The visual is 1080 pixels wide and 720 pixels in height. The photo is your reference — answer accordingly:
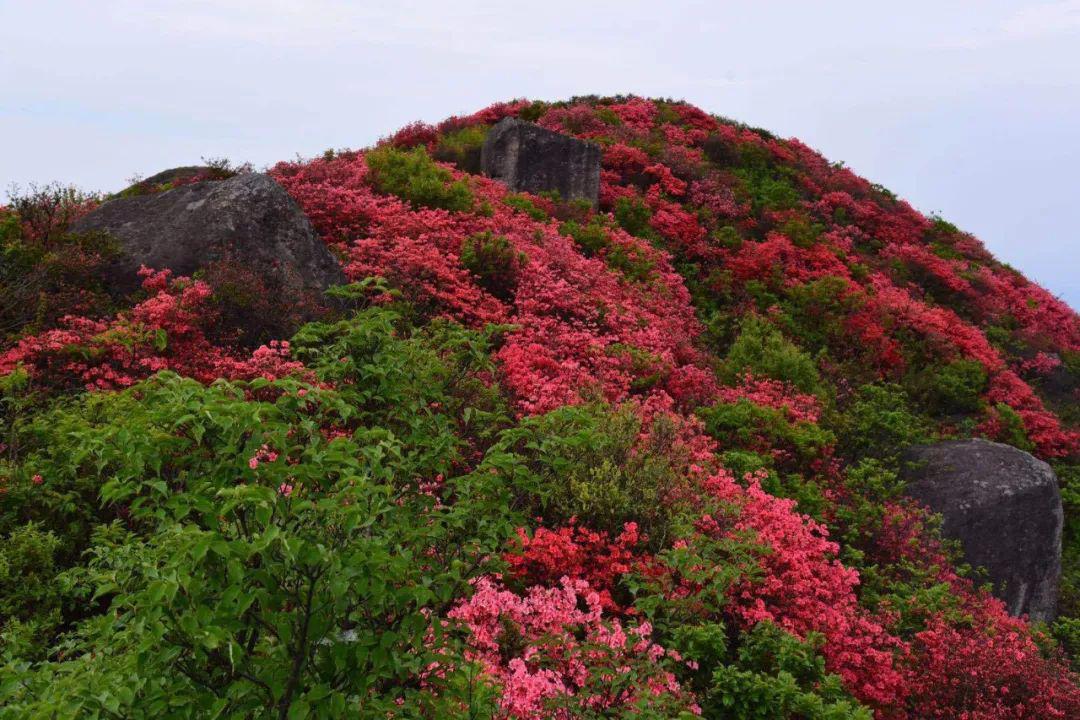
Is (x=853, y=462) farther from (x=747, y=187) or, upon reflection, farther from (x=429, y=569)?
(x=747, y=187)

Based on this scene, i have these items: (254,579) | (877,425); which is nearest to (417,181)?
(877,425)

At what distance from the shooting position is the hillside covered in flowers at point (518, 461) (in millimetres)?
2859

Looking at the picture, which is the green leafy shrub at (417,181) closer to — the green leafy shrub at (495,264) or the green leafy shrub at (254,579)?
the green leafy shrub at (495,264)

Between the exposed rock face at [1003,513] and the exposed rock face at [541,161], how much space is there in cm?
1193

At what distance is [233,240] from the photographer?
11078 millimetres

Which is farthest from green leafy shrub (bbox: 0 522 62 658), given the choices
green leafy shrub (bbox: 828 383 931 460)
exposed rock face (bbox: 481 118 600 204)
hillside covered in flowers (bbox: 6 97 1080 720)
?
exposed rock face (bbox: 481 118 600 204)

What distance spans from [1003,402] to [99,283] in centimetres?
1851

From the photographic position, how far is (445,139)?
22.7m

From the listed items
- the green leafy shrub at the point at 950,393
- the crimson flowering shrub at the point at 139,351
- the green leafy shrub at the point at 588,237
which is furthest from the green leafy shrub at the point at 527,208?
the green leafy shrub at the point at 950,393

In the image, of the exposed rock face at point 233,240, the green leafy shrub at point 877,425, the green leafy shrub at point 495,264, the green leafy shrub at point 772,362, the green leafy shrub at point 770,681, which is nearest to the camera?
the green leafy shrub at point 770,681

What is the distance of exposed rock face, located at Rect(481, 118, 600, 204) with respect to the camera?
20234mm

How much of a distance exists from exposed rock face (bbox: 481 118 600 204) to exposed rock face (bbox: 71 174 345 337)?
9.42 meters

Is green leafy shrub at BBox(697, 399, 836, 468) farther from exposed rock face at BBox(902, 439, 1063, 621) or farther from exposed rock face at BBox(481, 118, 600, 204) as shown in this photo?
exposed rock face at BBox(481, 118, 600, 204)

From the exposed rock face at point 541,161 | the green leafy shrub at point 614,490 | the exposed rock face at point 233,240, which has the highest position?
the exposed rock face at point 541,161
